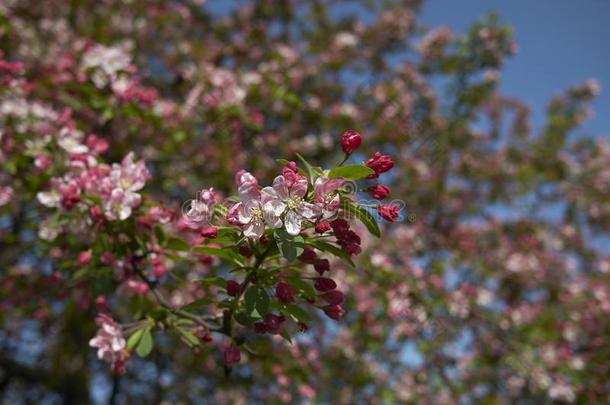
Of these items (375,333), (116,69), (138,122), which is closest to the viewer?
(116,69)

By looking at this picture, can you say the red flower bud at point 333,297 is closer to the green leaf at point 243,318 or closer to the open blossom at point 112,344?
the green leaf at point 243,318

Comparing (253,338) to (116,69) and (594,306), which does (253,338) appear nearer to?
(116,69)

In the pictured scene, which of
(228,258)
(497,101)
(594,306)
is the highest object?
(497,101)

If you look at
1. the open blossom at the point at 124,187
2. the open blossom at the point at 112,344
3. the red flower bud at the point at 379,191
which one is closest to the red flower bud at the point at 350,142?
the red flower bud at the point at 379,191

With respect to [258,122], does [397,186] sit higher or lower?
higher

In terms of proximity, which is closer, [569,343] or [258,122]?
[258,122]

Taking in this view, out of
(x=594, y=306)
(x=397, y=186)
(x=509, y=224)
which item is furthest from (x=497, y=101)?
(x=594, y=306)

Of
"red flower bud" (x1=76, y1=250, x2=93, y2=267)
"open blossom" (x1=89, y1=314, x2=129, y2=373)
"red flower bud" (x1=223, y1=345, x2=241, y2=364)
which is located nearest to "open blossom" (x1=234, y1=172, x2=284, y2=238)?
"red flower bud" (x1=223, y1=345, x2=241, y2=364)
